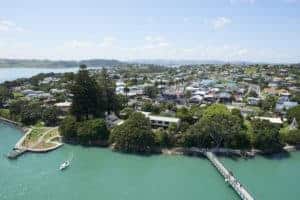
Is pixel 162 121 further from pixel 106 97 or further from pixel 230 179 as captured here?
pixel 230 179

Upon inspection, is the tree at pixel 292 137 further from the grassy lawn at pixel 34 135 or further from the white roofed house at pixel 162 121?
the grassy lawn at pixel 34 135

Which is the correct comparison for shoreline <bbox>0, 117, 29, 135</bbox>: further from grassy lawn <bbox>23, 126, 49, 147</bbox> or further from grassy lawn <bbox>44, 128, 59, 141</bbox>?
grassy lawn <bbox>44, 128, 59, 141</bbox>

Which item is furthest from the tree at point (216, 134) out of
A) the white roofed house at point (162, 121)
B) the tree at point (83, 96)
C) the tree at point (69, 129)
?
the tree at point (83, 96)

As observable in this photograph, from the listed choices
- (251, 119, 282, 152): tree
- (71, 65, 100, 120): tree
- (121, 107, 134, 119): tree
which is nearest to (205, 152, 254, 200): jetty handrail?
(251, 119, 282, 152): tree

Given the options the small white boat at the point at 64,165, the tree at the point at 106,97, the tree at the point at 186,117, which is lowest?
the small white boat at the point at 64,165

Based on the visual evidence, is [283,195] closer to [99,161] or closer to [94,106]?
[99,161]

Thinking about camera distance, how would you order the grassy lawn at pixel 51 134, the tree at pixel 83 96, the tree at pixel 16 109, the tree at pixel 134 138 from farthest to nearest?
the tree at pixel 16 109 → the tree at pixel 83 96 → the grassy lawn at pixel 51 134 → the tree at pixel 134 138
